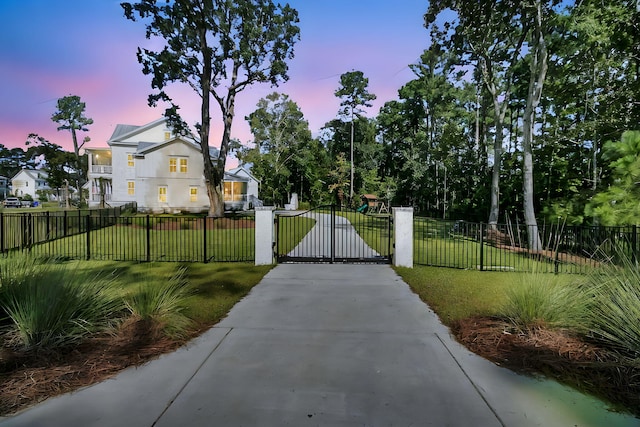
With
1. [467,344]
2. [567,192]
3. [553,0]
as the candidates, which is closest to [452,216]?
[567,192]

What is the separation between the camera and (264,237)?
9203 millimetres

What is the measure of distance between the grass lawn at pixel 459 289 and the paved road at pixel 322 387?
0.78 metres

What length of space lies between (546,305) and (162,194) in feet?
104

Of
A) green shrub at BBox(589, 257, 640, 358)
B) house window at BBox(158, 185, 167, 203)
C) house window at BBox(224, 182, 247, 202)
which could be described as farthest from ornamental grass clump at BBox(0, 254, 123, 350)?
house window at BBox(224, 182, 247, 202)

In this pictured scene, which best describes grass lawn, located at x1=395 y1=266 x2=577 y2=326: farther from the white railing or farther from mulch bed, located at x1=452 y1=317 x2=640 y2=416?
the white railing

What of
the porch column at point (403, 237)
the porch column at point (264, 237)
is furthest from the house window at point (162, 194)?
the porch column at point (403, 237)

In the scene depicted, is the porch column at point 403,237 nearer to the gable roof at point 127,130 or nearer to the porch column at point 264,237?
the porch column at point 264,237

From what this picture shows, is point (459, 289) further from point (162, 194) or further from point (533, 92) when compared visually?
point (162, 194)

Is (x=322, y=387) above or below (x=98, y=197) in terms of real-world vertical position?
below

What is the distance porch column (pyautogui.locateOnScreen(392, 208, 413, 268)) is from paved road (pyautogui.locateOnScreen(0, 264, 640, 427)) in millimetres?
4034

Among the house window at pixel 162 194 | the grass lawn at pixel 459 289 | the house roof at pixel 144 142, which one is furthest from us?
the house window at pixel 162 194

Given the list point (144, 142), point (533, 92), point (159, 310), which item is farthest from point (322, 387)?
point (144, 142)

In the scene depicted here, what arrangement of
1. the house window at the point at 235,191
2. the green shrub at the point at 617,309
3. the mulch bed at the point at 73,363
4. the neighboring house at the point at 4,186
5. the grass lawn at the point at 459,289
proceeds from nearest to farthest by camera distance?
the mulch bed at the point at 73,363 < the green shrub at the point at 617,309 < the grass lawn at the point at 459,289 < the house window at the point at 235,191 < the neighboring house at the point at 4,186

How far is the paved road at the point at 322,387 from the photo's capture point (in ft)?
8.99
